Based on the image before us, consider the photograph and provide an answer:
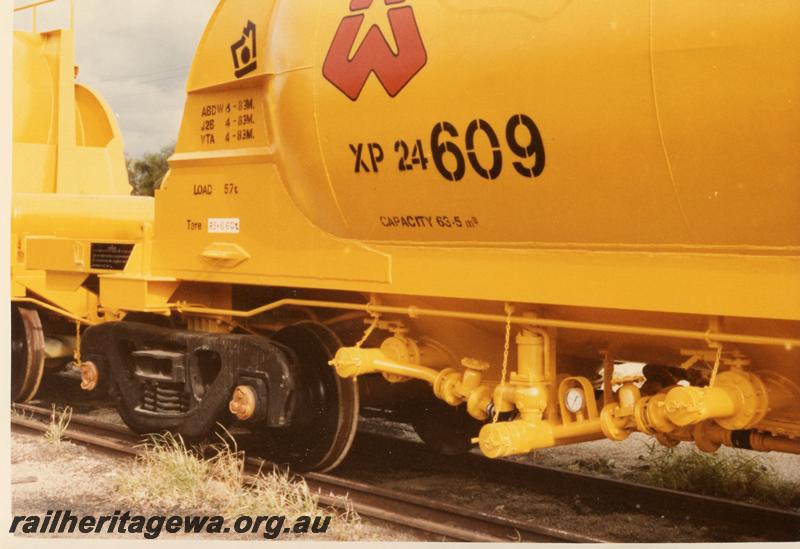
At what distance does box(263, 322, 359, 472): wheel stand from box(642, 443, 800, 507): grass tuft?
209 cm

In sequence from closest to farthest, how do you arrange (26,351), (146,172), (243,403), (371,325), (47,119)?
(371,325) < (243,403) < (26,351) < (47,119) < (146,172)

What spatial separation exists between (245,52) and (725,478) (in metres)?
4.05

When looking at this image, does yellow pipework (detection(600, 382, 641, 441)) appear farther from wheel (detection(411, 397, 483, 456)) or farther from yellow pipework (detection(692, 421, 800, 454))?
wheel (detection(411, 397, 483, 456))

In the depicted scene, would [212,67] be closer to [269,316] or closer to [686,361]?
[269,316]

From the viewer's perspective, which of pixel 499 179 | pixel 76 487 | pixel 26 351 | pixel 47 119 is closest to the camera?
pixel 499 179

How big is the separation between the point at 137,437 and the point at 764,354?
16.6 feet

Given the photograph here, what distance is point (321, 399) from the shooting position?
21.1 ft

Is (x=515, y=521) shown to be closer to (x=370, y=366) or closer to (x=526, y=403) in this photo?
(x=526, y=403)

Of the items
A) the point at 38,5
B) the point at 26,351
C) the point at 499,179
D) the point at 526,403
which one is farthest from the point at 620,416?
the point at 38,5

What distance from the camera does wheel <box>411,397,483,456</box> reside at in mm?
7070

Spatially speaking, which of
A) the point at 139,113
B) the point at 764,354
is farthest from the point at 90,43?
the point at 764,354

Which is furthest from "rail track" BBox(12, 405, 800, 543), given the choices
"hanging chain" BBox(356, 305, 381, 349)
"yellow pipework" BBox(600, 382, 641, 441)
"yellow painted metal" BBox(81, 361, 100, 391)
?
"hanging chain" BBox(356, 305, 381, 349)

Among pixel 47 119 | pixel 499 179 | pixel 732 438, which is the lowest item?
pixel 732 438

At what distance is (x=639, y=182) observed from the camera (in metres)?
4.27
